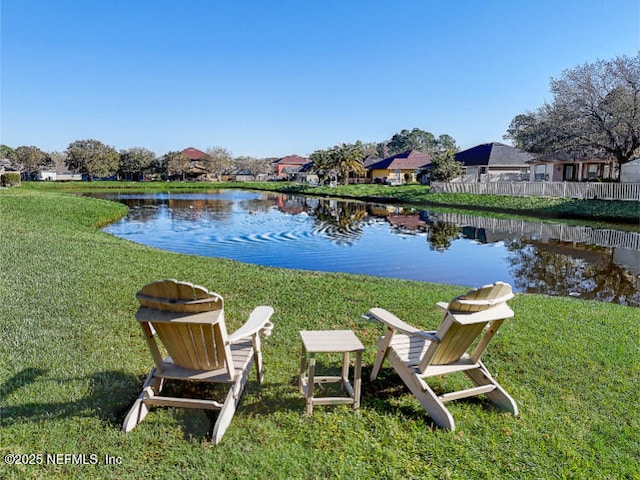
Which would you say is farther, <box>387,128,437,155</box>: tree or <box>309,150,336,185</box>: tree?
<box>387,128,437,155</box>: tree

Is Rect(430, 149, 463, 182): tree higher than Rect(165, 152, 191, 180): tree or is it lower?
lower

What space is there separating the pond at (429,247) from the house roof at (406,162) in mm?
36050

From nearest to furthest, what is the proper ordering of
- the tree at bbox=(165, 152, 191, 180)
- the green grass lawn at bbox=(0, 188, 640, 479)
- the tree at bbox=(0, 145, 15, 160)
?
the green grass lawn at bbox=(0, 188, 640, 479), the tree at bbox=(165, 152, 191, 180), the tree at bbox=(0, 145, 15, 160)

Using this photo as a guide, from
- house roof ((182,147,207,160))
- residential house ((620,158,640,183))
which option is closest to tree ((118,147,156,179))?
house roof ((182,147,207,160))

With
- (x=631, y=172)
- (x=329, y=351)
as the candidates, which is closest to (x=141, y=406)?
(x=329, y=351)

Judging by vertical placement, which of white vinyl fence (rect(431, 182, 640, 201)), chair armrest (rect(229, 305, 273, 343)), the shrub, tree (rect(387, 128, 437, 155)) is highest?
tree (rect(387, 128, 437, 155))

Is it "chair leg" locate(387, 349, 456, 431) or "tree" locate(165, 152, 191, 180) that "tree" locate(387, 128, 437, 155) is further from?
"chair leg" locate(387, 349, 456, 431)

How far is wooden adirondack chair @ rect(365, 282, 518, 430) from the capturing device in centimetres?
355

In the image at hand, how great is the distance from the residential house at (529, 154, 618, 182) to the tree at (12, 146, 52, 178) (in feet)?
284

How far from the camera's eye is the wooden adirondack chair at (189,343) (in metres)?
3.19

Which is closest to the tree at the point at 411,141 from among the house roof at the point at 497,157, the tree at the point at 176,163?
the tree at the point at 176,163

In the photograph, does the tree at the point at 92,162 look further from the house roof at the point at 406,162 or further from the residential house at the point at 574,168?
the residential house at the point at 574,168

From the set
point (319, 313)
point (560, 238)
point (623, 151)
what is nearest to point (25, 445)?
point (319, 313)

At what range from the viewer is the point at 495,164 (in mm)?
42812
